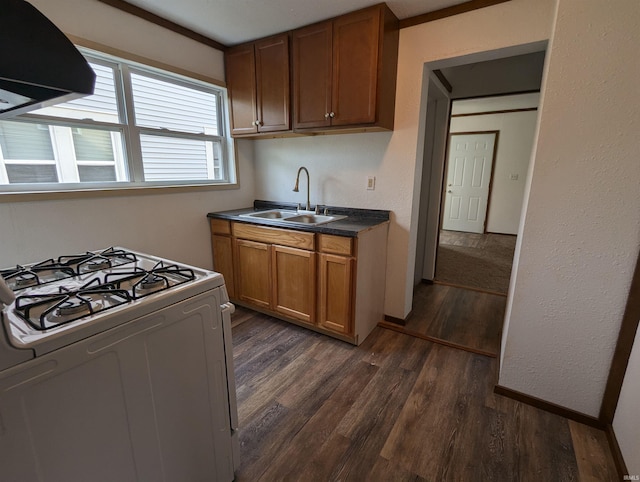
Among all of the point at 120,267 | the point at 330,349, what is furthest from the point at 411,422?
the point at 120,267

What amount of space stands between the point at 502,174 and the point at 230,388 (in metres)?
6.32

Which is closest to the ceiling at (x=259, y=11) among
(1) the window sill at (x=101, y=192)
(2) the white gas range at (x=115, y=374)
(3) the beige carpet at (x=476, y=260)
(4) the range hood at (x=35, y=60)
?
(1) the window sill at (x=101, y=192)

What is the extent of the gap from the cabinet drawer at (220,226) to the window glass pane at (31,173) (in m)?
1.16

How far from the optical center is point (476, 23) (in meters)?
2.00

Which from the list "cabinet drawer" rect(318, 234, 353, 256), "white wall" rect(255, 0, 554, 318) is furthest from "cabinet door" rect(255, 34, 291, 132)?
"cabinet drawer" rect(318, 234, 353, 256)

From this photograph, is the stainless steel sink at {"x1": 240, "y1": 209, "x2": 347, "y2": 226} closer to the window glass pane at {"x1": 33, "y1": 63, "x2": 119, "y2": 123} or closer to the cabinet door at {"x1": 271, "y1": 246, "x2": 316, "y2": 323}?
the cabinet door at {"x1": 271, "y1": 246, "x2": 316, "y2": 323}

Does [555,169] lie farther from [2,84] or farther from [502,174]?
[502,174]

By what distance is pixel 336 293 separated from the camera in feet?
7.59

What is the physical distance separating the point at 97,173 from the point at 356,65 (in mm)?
1947

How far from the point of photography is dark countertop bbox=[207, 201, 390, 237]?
87.1 inches

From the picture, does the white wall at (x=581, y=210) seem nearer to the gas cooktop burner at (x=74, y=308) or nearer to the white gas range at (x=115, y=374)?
the white gas range at (x=115, y=374)

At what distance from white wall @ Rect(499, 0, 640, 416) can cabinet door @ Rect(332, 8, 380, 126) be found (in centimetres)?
100

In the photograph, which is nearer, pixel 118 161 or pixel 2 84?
pixel 2 84

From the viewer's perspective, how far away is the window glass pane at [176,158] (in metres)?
2.48
